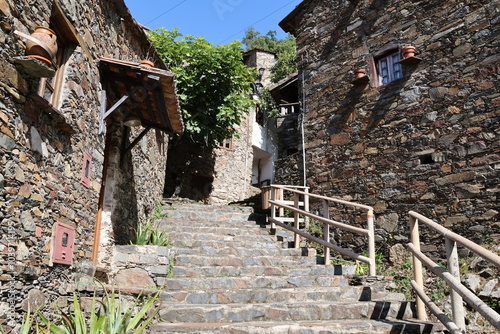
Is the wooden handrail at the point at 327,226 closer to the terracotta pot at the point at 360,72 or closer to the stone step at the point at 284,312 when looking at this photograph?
the stone step at the point at 284,312

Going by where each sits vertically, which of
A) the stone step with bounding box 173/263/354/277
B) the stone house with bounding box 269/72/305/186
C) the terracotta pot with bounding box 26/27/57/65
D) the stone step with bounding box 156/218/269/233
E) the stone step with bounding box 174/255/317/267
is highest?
the stone house with bounding box 269/72/305/186

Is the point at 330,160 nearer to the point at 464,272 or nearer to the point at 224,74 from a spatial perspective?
the point at 464,272

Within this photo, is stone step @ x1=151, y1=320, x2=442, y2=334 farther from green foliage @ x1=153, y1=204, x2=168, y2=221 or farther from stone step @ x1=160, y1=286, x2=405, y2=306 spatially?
green foliage @ x1=153, y1=204, x2=168, y2=221

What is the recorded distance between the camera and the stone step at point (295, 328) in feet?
11.7

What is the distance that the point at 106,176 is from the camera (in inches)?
215

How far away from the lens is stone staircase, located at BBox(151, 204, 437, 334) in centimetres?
369

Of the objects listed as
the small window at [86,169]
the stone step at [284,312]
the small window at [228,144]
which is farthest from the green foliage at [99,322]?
the small window at [228,144]

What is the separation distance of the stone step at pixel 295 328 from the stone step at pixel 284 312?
0.74 feet

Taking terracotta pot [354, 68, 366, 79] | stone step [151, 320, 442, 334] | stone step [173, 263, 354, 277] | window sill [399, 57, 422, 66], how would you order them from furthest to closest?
terracotta pot [354, 68, 366, 79], window sill [399, 57, 422, 66], stone step [173, 263, 354, 277], stone step [151, 320, 442, 334]

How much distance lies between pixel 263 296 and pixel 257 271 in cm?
86

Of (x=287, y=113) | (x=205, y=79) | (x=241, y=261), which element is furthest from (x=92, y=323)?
(x=287, y=113)

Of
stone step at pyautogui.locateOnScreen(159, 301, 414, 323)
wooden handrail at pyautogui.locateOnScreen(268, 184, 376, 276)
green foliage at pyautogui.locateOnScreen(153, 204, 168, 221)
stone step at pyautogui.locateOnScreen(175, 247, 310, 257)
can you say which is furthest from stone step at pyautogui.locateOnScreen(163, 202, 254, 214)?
stone step at pyautogui.locateOnScreen(159, 301, 414, 323)

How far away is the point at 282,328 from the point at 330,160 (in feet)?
16.8

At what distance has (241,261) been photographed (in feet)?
18.7
